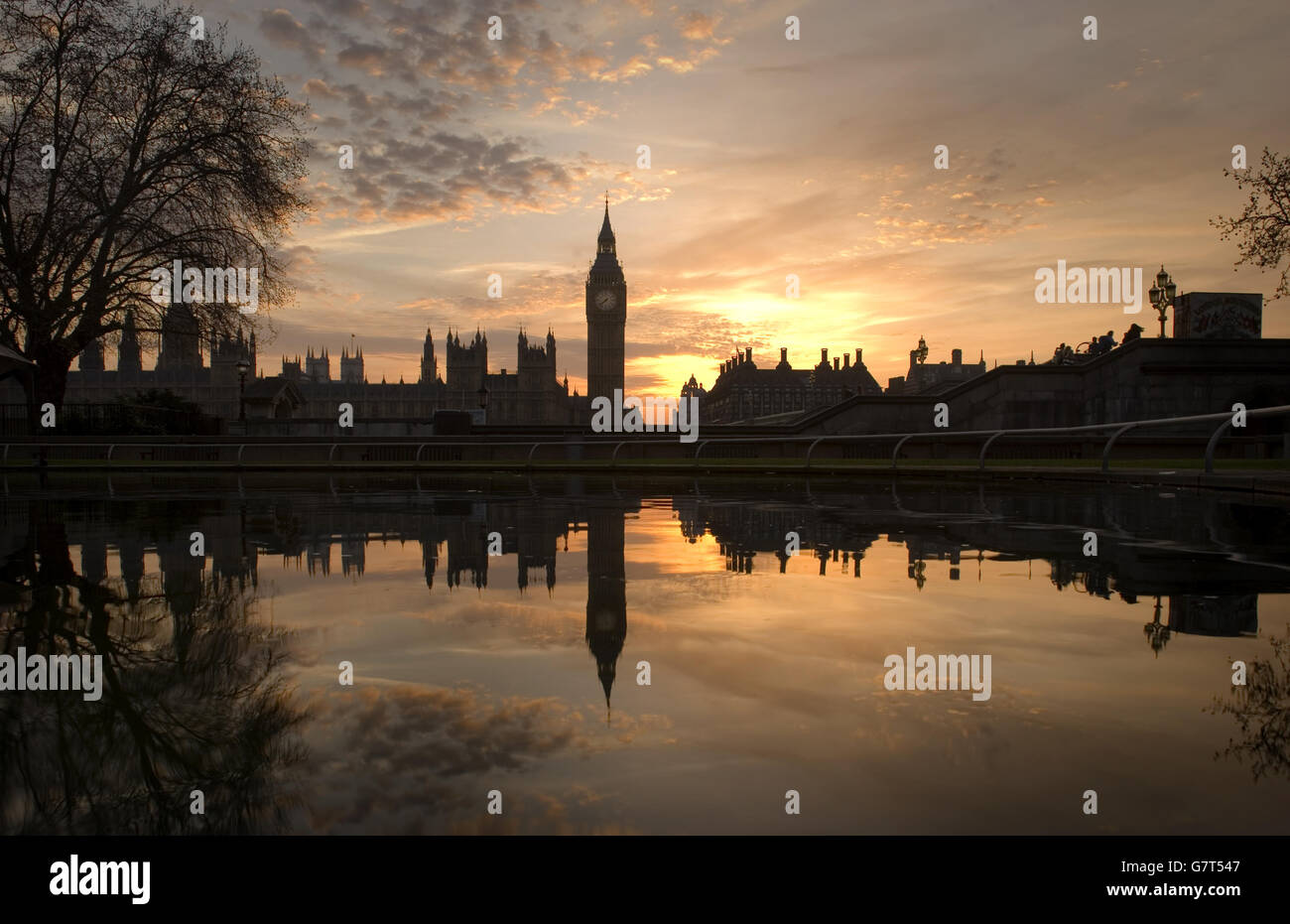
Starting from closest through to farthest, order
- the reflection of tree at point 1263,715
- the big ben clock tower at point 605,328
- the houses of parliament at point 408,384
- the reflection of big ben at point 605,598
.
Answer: the reflection of tree at point 1263,715 → the reflection of big ben at point 605,598 → the houses of parliament at point 408,384 → the big ben clock tower at point 605,328

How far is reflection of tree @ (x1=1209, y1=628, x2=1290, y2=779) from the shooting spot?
2365 millimetres

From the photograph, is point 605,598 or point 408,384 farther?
point 408,384

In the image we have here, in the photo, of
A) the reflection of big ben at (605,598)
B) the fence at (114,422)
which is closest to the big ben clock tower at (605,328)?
the fence at (114,422)

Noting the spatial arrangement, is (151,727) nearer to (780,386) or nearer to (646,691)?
(646,691)

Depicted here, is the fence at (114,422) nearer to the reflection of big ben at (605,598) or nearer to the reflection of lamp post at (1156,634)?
the reflection of big ben at (605,598)

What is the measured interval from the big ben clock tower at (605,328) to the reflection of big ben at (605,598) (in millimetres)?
166068

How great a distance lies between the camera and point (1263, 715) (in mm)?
2727

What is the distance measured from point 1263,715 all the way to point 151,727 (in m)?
3.45

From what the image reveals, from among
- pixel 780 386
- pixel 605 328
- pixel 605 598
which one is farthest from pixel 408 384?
pixel 605 598

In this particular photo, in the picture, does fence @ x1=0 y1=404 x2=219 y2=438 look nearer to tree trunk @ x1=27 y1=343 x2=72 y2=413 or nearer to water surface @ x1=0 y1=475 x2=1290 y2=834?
tree trunk @ x1=27 y1=343 x2=72 y2=413

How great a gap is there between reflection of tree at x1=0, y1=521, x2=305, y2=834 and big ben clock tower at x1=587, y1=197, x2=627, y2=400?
557 feet

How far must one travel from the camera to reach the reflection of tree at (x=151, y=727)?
2.10m

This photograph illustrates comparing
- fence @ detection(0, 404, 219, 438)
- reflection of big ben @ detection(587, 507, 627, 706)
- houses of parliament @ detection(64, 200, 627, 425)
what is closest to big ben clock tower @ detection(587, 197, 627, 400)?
houses of parliament @ detection(64, 200, 627, 425)
